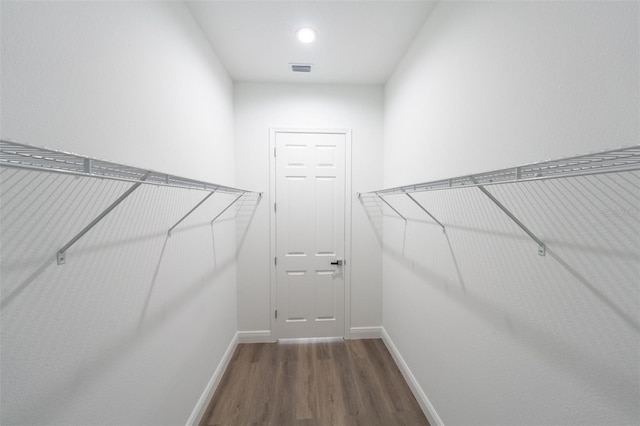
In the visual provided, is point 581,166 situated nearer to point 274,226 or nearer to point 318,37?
point 318,37

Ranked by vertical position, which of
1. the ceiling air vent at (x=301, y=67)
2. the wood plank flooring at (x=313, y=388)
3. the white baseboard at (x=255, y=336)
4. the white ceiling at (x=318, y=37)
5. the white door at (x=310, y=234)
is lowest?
the wood plank flooring at (x=313, y=388)

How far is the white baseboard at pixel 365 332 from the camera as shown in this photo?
8.36 feet

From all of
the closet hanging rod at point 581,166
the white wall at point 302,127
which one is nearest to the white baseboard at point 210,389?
the white wall at point 302,127

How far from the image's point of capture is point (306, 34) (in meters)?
1.76

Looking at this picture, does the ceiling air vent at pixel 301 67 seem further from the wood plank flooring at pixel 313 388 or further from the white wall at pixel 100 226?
the wood plank flooring at pixel 313 388

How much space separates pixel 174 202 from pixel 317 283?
170 centimetres

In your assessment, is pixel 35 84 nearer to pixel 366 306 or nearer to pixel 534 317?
pixel 534 317

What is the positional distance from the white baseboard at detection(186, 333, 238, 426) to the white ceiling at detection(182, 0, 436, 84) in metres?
2.71

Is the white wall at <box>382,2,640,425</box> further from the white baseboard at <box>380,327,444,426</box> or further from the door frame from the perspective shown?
the door frame

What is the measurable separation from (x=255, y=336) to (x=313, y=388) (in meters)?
0.91

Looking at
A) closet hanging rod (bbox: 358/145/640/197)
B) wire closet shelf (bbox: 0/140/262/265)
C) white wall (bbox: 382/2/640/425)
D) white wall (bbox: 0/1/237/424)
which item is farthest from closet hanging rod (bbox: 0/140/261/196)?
white wall (bbox: 382/2/640/425)

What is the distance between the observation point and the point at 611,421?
659mm

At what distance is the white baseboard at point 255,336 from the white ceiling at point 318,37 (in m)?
2.71

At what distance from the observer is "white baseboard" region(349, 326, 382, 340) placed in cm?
255
